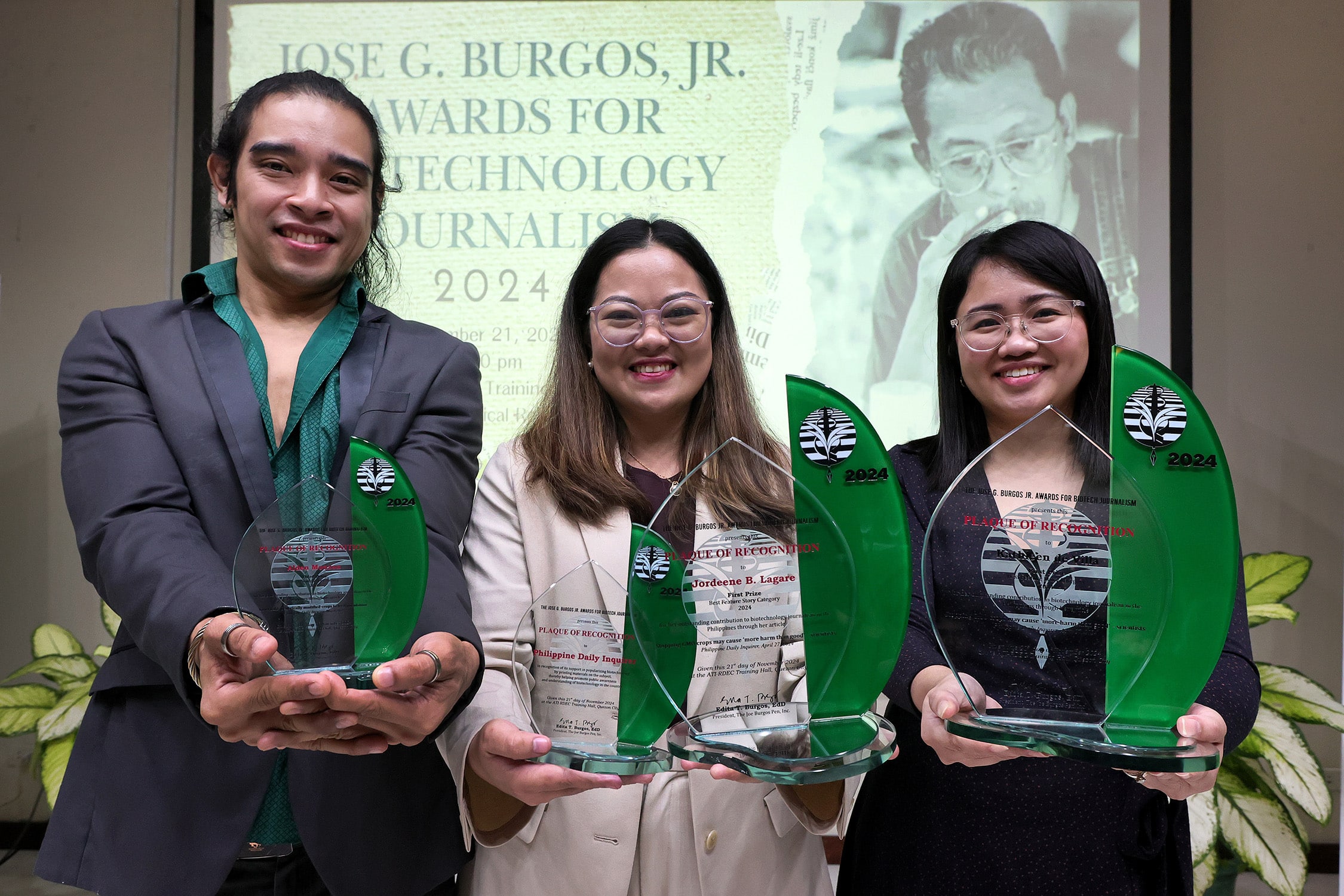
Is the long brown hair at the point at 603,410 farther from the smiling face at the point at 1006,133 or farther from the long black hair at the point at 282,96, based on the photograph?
the smiling face at the point at 1006,133

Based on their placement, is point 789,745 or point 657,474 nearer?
point 789,745

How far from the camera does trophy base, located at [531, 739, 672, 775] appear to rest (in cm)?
104

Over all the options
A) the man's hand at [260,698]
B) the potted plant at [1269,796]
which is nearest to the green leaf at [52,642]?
the man's hand at [260,698]

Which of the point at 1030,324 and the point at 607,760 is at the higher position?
the point at 1030,324

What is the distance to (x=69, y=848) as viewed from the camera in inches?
46.2

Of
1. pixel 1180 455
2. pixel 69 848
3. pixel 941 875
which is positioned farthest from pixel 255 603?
pixel 1180 455

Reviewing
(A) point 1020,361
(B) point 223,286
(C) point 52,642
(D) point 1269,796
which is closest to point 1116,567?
(A) point 1020,361

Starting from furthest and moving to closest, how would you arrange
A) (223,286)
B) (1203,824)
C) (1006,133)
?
(1006,133) < (1203,824) < (223,286)

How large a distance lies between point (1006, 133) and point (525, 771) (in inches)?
103

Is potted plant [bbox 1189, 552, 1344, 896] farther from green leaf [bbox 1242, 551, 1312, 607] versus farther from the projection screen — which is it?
the projection screen

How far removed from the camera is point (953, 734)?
103cm

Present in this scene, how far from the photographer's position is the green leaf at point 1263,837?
8.21ft

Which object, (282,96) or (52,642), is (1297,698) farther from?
(52,642)

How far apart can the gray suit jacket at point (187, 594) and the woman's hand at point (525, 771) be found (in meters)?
0.06
